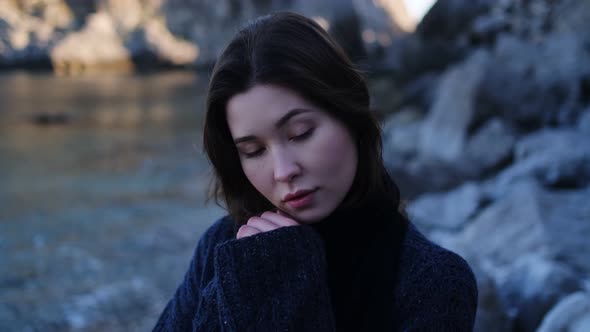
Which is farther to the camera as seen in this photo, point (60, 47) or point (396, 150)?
point (60, 47)

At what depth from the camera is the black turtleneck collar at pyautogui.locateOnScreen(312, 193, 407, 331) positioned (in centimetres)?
115

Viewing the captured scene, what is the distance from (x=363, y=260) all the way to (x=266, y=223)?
0.21 meters

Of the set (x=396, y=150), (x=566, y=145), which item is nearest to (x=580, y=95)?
(x=566, y=145)

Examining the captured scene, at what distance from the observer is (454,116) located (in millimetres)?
6438

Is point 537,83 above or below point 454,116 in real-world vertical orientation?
above

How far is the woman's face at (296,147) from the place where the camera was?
46.1 inches

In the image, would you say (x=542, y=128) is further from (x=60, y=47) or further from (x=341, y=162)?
(x=60, y=47)

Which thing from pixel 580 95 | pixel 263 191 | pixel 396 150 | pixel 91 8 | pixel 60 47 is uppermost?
pixel 91 8

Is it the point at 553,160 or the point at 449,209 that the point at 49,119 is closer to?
the point at 449,209

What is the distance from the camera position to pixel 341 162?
3.94 ft

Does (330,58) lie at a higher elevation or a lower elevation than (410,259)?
higher

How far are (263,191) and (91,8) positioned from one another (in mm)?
47524

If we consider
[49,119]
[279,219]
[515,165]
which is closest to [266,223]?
[279,219]

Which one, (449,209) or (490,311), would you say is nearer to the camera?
(490,311)
